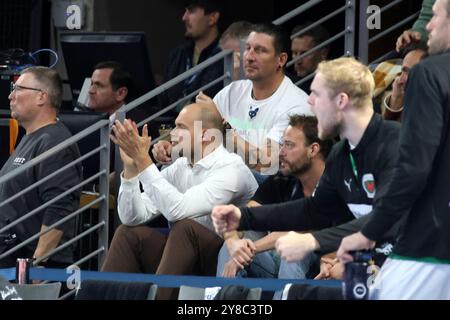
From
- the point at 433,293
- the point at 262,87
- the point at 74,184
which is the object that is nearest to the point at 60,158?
the point at 74,184

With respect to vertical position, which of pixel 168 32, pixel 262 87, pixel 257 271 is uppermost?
pixel 168 32

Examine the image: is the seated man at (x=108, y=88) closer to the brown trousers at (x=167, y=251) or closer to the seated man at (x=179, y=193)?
the seated man at (x=179, y=193)

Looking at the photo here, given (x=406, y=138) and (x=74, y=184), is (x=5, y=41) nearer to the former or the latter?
(x=74, y=184)

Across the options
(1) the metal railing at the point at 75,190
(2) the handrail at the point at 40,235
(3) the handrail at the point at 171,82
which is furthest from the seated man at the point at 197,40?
(2) the handrail at the point at 40,235

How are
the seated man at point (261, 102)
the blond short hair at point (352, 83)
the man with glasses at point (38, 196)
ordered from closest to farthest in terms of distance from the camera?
the blond short hair at point (352, 83)
the seated man at point (261, 102)
the man with glasses at point (38, 196)

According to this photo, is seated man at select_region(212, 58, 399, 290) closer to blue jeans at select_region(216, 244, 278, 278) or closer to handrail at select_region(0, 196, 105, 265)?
blue jeans at select_region(216, 244, 278, 278)

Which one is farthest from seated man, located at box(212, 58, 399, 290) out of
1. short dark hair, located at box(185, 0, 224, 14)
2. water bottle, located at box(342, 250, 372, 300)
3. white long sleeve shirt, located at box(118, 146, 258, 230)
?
short dark hair, located at box(185, 0, 224, 14)

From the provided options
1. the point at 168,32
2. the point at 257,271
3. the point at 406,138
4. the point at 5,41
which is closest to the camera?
the point at 406,138

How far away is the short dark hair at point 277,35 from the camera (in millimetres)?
8117

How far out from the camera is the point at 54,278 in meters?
6.28

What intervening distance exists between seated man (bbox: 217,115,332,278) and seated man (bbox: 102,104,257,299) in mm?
199

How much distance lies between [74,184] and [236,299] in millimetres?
2737

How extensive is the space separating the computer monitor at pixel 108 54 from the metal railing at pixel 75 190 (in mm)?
1103

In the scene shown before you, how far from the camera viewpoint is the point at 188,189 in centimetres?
743
